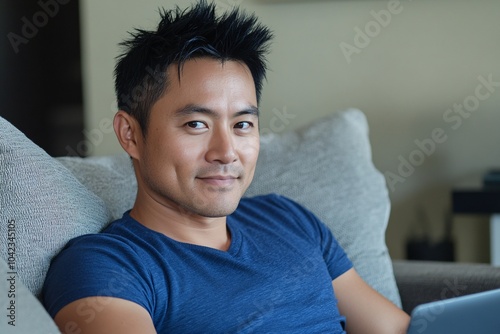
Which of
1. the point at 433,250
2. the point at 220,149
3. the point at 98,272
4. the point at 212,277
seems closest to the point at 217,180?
the point at 220,149

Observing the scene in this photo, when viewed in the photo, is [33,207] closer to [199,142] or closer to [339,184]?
[199,142]

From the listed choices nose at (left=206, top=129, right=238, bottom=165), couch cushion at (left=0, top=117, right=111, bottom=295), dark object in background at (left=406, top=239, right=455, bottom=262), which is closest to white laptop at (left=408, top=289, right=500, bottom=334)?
nose at (left=206, top=129, right=238, bottom=165)

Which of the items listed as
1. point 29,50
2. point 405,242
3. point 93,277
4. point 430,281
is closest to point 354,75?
point 405,242

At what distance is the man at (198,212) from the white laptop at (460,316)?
36cm

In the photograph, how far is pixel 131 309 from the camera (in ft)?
3.87

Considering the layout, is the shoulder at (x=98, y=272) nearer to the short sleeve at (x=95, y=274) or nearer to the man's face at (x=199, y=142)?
the short sleeve at (x=95, y=274)

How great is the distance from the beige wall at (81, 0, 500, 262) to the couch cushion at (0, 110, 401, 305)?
3.99 ft

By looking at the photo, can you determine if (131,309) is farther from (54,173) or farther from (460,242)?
(460,242)

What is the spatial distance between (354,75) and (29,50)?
5.90 ft

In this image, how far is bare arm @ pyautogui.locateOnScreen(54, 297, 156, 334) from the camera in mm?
1137

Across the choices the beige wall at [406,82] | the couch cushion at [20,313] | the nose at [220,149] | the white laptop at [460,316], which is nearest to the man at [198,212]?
the nose at [220,149]

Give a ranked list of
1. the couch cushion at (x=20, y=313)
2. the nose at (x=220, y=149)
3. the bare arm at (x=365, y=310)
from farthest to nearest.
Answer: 1. the bare arm at (x=365, y=310)
2. the nose at (x=220, y=149)
3. the couch cushion at (x=20, y=313)

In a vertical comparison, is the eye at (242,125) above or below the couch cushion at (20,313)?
above

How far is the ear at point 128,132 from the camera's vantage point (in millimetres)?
1449
